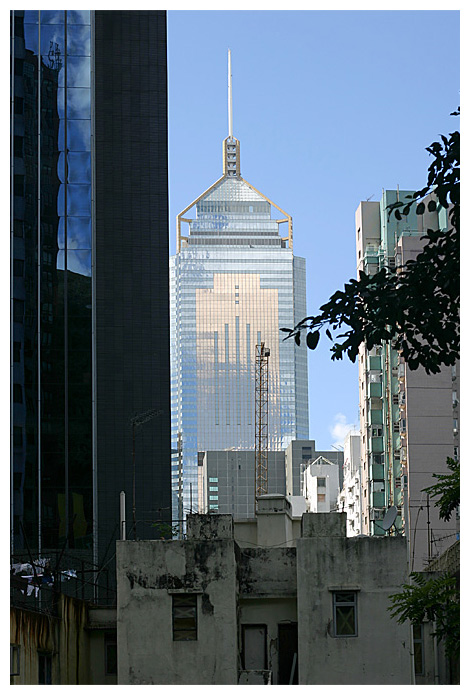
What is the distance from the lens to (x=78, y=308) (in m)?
36.8

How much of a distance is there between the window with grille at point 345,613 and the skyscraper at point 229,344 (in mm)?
134526

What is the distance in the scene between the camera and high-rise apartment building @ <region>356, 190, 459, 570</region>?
54531mm

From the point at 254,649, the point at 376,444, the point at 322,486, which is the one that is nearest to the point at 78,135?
the point at 254,649

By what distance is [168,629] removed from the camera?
21.0 metres

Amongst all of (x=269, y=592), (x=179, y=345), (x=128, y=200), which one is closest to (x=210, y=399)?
(x=179, y=345)

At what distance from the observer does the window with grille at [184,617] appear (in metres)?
21.0

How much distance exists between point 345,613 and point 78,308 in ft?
57.6

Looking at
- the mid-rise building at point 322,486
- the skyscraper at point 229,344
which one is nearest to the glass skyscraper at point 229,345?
the skyscraper at point 229,344

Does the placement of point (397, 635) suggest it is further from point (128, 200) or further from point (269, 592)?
point (128, 200)

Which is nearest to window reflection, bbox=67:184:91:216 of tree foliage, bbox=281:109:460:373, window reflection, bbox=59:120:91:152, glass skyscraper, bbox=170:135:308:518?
window reflection, bbox=59:120:91:152

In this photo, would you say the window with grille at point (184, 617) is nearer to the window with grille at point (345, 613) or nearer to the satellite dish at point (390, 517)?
the window with grille at point (345, 613)

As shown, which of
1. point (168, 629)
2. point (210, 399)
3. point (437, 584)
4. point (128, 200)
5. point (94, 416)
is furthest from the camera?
point (210, 399)

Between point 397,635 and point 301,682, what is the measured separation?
1812mm

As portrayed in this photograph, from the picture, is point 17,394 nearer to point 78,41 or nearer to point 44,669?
point 78,41
